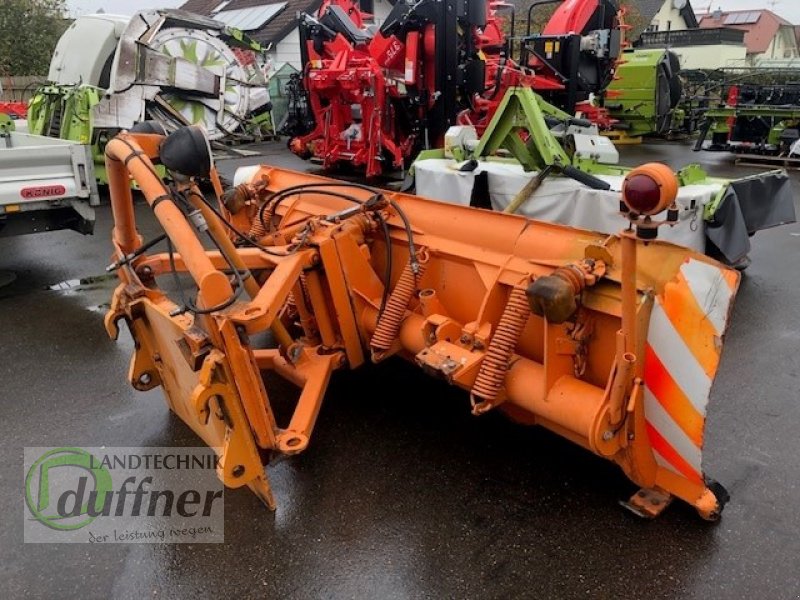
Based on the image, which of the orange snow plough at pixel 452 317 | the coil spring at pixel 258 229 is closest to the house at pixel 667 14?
the coil spring at pixel 258 229

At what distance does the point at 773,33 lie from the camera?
1555 inches

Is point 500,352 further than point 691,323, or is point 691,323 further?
point 500,352

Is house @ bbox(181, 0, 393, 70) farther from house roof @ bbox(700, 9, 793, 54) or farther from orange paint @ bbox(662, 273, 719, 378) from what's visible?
house roof @ bbox(700, 9, 793, 54)

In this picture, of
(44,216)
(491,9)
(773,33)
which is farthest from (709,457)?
(773,33)

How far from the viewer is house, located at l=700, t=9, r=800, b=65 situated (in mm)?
38688

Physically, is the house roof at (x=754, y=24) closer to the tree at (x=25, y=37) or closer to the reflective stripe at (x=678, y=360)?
the tree at (x=25, y=37)

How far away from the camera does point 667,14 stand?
33.7 m

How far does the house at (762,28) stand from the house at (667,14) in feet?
9.99

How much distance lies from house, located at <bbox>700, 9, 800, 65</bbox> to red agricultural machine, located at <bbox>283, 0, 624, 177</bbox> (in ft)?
119

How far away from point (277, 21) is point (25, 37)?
9.41 meters

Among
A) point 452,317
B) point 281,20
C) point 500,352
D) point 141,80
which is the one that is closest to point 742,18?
point 281,20

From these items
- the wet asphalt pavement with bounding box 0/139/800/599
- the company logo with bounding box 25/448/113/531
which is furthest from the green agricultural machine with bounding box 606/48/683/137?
the company logo with bounding box 25/448/113/531

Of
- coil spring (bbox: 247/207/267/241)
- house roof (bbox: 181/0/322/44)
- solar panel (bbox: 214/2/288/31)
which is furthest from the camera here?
solar panel (bbox: 214/2/288/31)

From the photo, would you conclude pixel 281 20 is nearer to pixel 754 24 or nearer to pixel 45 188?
pixel 45 188
